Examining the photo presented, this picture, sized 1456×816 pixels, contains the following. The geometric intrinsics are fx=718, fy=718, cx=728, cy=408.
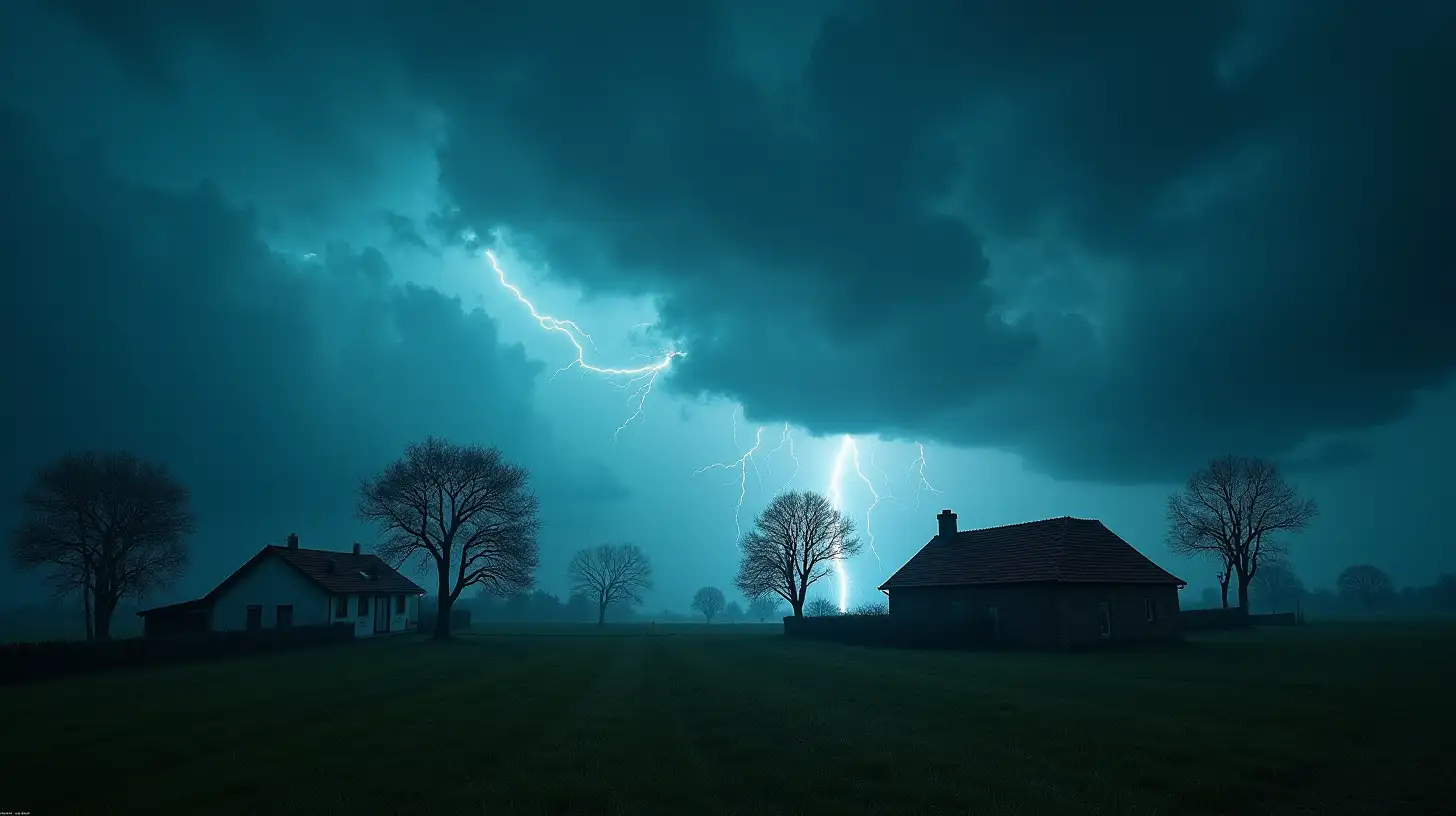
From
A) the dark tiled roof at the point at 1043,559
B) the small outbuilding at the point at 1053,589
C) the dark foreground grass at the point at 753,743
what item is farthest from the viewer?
the dark tiled roof at the point at 1043,559

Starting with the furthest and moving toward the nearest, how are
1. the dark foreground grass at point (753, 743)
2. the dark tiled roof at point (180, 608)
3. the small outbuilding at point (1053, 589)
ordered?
the dark tiled roof at point (180, 608)
the small outbuilding at point (1053, 589)
the dark foreground grass at point (753, 743)

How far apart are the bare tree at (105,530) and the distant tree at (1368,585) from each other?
18800cm

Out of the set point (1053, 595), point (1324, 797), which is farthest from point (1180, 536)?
point (1324, 797)

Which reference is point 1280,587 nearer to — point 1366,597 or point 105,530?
point 1366,597

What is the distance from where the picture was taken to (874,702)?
20.5 metres

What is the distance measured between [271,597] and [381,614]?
1135cm

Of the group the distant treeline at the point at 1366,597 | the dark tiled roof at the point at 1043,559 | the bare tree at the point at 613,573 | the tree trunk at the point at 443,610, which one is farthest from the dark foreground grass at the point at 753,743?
the distant treeline at the point at 1366,597

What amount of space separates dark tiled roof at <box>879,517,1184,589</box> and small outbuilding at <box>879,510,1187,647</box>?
0.24 feet

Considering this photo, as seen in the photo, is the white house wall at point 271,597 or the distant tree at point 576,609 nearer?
the white house wall at point 271,597

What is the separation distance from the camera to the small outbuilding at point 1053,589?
4194cm

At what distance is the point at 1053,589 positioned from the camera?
137ft

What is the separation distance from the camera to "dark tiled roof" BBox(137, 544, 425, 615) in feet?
183

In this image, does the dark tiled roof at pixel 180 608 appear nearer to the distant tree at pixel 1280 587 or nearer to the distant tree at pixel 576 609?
Answer: the distant tree at pixel 576 609

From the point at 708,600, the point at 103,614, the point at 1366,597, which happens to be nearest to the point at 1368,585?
the point at 1366,597
